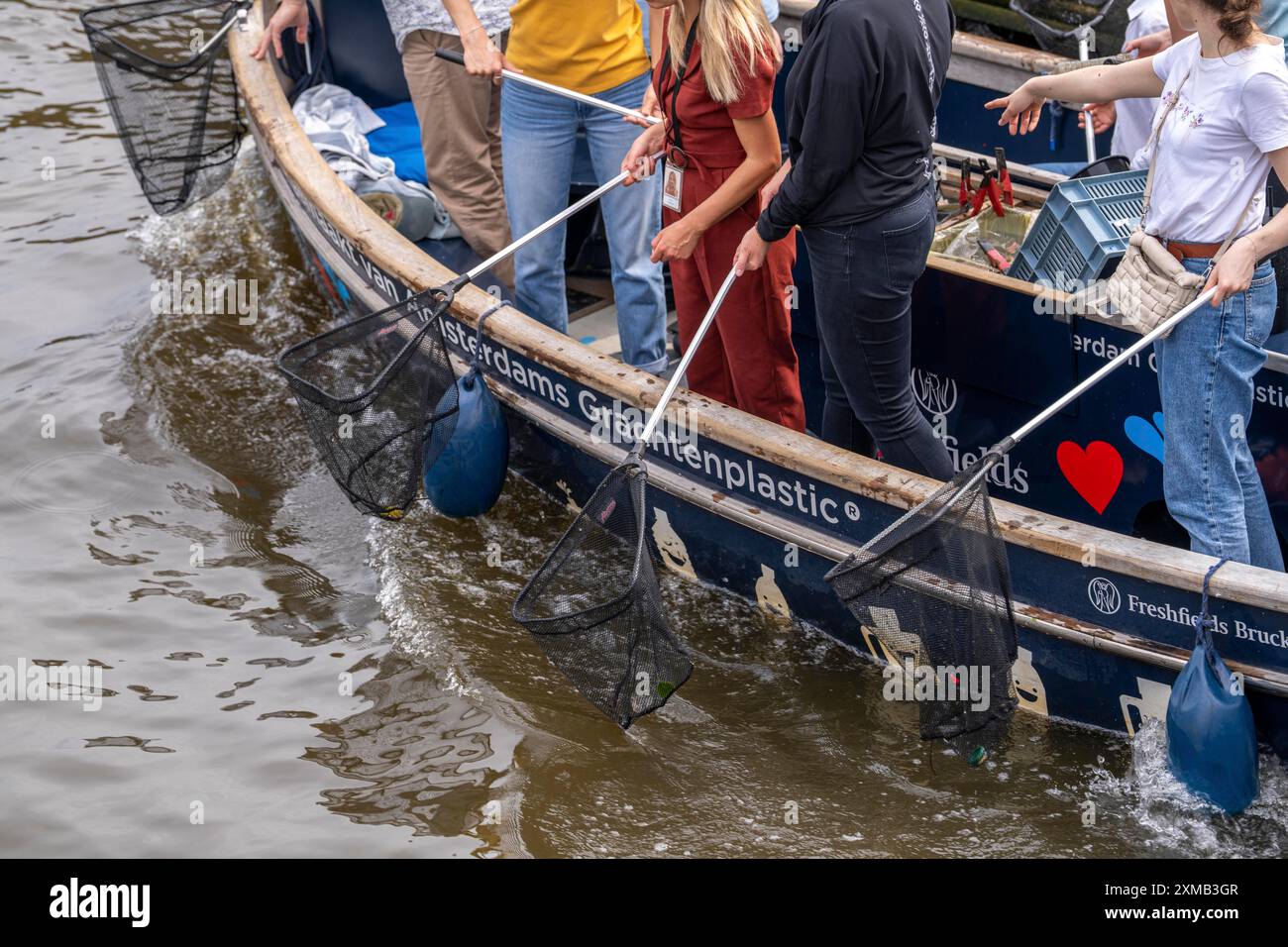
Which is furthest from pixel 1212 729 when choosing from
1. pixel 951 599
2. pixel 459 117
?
pixel 459 117

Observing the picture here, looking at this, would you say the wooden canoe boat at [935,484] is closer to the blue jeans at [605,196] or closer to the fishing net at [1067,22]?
the blue jeans at [605,196]

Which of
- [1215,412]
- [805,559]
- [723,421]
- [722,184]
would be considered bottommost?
[805,559]

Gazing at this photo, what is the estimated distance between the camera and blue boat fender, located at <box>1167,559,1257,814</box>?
135 inches

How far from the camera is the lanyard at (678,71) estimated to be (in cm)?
386

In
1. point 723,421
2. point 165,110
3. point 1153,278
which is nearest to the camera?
point 1153,278

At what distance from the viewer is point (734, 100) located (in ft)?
12.6

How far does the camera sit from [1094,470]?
4480 mm

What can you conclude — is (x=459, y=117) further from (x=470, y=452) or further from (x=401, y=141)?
(x=470, y=452)

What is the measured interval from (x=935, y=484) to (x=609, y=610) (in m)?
1.01

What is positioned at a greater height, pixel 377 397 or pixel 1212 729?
pixel 377 397

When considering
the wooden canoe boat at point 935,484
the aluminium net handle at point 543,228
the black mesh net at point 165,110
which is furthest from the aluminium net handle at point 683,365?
the black mesh net at point 165,110

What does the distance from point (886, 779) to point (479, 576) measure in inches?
68.3

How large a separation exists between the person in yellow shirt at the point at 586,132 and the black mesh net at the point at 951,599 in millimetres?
1728
